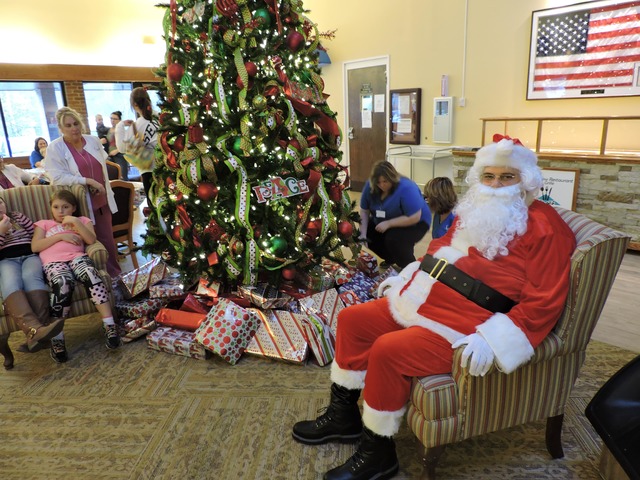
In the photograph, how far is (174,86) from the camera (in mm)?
2867

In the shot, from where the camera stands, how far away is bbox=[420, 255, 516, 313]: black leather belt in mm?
1738

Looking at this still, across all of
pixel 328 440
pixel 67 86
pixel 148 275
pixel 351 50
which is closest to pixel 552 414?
pixel 328 440

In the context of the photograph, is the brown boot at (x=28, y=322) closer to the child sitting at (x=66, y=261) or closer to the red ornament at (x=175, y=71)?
the child sitting at (x=66, y=261)

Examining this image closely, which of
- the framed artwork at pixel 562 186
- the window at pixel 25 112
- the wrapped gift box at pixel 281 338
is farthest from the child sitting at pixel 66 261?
the window at pixel 25 112

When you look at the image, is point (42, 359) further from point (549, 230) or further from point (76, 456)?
point (549, 230)

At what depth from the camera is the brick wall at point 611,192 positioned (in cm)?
427

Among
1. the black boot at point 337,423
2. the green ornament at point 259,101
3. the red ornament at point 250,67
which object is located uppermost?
the red ornament at point 250,67

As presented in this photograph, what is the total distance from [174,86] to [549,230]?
2.35 m

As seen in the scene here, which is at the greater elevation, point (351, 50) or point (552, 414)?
point (351, 50)

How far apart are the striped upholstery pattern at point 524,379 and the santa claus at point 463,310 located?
0.18 ft

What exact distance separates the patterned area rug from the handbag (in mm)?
1626

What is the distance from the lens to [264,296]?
9.55 feet

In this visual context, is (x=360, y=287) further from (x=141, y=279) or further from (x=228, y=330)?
(x=141, y=279)

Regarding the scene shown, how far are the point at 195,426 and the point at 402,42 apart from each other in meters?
6.11
